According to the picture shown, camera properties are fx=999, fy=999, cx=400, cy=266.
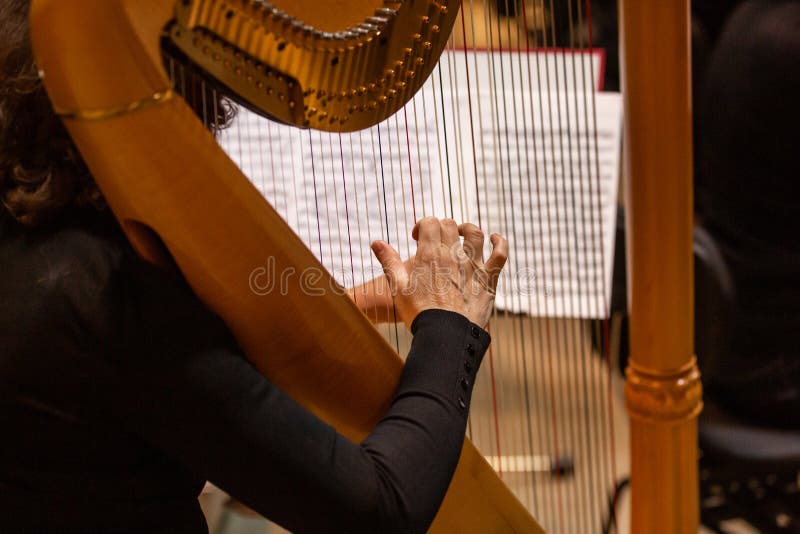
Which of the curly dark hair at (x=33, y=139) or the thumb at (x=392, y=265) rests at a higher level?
the curly dark hair at (x=33, y=139)

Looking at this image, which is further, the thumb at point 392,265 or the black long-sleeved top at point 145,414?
the thumb at point 392,265

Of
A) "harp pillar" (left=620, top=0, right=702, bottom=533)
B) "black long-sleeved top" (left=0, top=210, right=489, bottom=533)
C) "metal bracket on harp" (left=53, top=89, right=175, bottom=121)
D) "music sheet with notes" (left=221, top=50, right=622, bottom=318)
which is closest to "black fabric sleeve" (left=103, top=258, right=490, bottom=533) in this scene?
"black long-sleeved top" (left=0, top=210, right=489, bottom=533)

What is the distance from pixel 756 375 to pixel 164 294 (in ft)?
3.75

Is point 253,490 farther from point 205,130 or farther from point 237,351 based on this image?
point 205,130

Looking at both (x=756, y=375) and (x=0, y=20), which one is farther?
(x=756, y=375)

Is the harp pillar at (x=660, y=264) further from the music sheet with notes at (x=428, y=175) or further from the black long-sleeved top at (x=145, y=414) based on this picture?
the black long-sleeved top at (x=145, y=414)

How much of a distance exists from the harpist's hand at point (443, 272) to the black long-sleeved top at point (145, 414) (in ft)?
0.45

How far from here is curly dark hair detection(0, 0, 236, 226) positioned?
819mm

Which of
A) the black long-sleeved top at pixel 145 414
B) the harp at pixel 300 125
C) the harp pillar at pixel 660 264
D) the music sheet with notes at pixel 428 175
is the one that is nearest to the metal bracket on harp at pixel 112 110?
the harp at pixel 300 125

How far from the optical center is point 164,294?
813 millimetres

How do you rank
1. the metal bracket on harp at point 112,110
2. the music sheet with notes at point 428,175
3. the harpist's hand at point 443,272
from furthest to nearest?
the music sheet with notes at point 428,175, the harpist's hand at point 443,272, the metal bracket on harp at point 112,110

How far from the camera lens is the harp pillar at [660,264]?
1.09 m

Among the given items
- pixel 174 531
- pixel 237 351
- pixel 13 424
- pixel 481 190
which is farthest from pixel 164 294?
pixel 481 190

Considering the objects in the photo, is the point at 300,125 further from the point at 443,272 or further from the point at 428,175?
the point at 428,175
